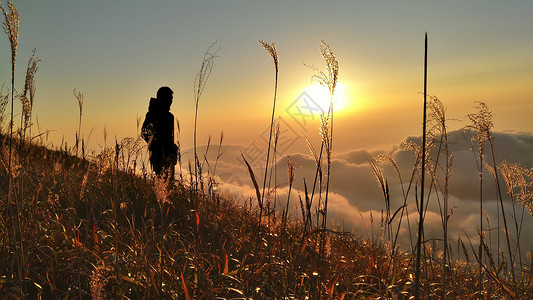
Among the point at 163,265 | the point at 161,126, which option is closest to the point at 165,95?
the point at 161,126

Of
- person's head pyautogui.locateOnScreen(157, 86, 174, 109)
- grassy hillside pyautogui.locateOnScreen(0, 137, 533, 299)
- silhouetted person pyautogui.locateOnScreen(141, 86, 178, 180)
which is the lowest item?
grassy hillside pyautogui.locateOnScreen(0, 137, 533, 299)

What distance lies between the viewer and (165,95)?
871 cm

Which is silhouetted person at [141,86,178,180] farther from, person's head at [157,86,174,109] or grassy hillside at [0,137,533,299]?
grassy hillside at [0,137,533,299]

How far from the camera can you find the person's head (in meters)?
8.70

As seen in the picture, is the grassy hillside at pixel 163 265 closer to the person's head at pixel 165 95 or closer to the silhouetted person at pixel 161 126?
the silhouetted person at pixel 161 126

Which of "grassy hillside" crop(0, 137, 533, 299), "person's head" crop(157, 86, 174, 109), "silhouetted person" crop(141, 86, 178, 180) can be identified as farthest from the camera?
"person's head" crop(157, 86, 174, 109)

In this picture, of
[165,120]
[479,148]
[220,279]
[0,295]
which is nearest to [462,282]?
[479,148]

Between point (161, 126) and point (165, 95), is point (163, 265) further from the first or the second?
point (165, 95)

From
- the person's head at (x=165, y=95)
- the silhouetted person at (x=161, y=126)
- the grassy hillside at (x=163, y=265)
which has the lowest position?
the grassy hillside at (x=163, y=265)

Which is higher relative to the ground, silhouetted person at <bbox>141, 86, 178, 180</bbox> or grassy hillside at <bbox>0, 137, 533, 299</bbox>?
silhouetted person at <bbox>141, 86, 178, 180</bbox>

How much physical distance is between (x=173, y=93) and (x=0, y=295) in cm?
658

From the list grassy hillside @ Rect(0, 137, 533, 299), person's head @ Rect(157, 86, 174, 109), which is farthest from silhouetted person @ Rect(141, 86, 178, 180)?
grassy hillside @ Rect(0, 137, 533, 299)

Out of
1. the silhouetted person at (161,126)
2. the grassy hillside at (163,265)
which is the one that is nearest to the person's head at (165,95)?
the silhouetted person at (161,126)

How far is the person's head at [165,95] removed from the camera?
870 centimetres
